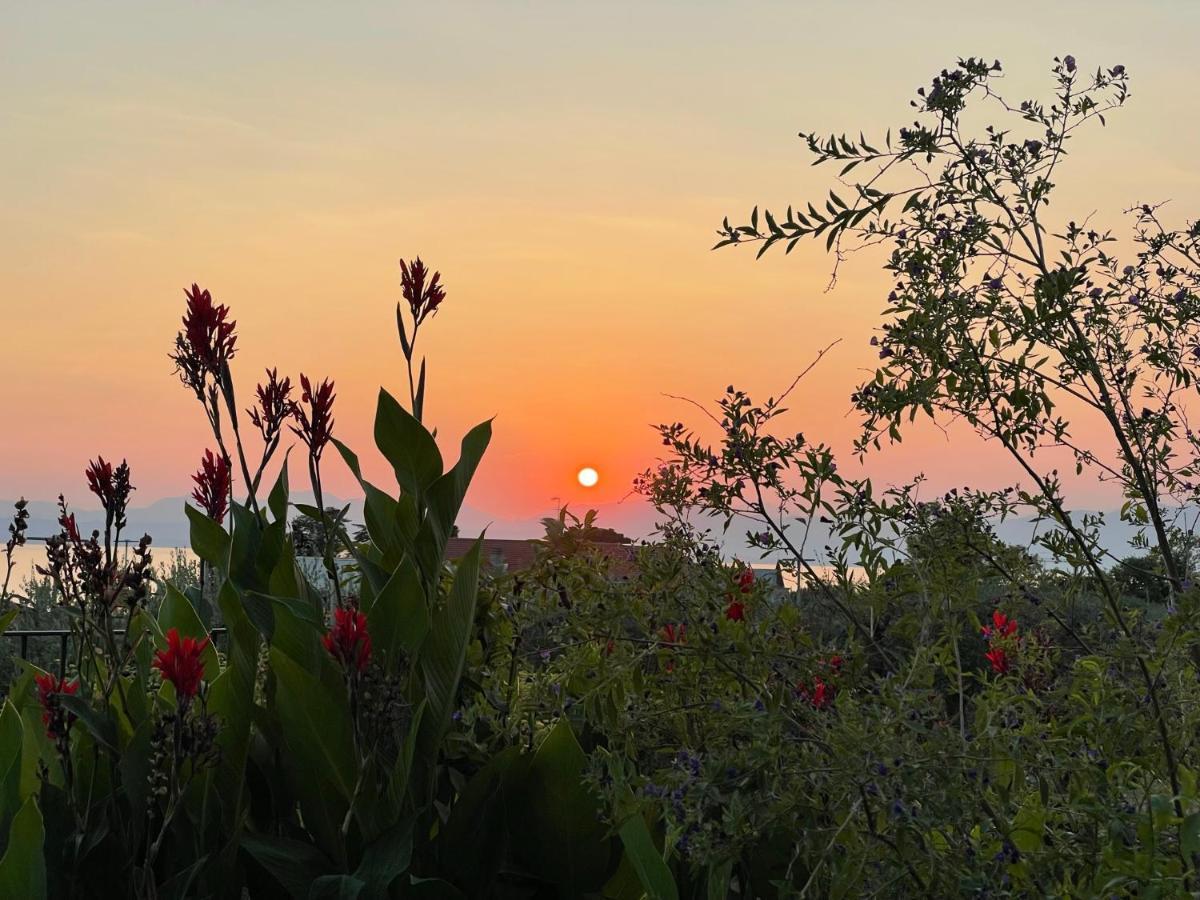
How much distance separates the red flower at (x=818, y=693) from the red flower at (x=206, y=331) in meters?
1.38

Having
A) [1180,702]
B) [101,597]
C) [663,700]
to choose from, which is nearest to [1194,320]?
[1180,702]

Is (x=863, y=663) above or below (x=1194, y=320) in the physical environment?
below

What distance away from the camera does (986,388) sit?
2564 mm

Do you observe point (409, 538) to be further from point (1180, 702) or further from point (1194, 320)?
point (1194, 320)

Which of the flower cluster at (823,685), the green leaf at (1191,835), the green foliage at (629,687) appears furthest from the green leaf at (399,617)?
the green leaf at (1191,835)

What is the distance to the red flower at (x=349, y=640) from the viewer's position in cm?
194

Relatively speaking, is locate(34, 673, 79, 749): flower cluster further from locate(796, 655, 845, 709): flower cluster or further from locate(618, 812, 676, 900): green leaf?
locate(796, 655, 845, 709): flower cluster

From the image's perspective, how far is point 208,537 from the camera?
2.60 m

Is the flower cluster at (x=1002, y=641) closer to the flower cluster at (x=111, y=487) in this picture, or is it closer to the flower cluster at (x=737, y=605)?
the flower cluster at (x=737, y=605)

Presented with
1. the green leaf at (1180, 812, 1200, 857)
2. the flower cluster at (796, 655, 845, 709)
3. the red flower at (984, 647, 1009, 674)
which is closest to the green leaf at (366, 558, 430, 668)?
the flower cluster at (796, 655, 845, 709)

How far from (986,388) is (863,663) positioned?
27.1 inches

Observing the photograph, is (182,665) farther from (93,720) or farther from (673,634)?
(673,634)

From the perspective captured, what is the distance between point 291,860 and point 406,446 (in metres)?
0.86

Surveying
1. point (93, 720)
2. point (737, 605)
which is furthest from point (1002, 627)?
point (93, 720)
